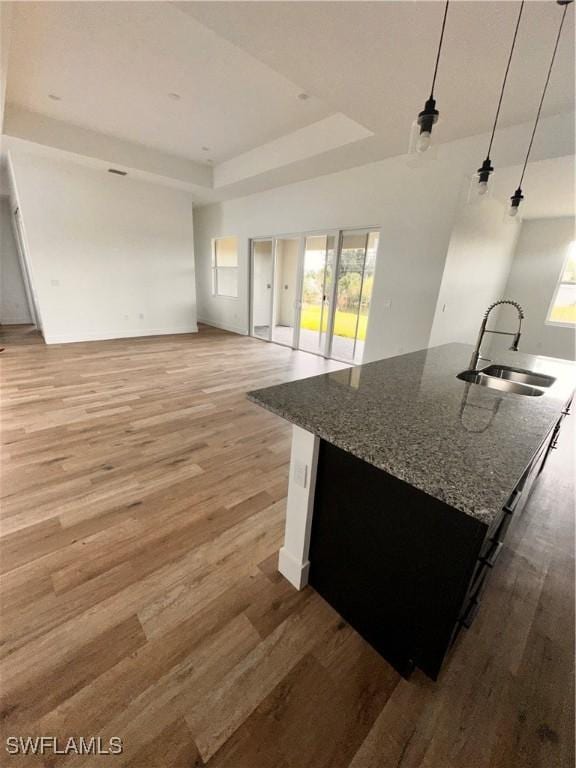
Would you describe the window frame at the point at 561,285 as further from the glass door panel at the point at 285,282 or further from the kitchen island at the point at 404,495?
the kitchen island at the point at 404,495

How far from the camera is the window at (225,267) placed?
7289 mm

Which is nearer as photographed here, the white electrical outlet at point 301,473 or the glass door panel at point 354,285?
the white electrical outlet at point 301,473

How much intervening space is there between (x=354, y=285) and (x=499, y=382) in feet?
11.4

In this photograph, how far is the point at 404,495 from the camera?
1.01 m

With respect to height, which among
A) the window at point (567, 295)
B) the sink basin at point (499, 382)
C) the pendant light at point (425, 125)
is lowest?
the sink basin at point (499, 382)

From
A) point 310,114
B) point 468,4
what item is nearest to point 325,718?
point 468,4

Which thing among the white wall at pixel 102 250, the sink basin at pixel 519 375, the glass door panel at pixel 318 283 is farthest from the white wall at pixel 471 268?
the white wall at pixel 102 250

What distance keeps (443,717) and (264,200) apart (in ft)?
23.2

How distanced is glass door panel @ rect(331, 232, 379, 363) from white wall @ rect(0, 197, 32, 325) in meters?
7.35

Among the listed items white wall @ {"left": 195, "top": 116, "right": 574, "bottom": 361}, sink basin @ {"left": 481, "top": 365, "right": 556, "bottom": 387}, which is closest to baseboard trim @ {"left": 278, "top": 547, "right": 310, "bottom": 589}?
sink basin @ {"left": 481, "top": 365, "right": 556, "bottom": 387}

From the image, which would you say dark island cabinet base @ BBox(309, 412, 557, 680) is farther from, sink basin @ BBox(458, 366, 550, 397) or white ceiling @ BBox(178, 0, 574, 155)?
white ceiling @ BBox(178, 0, 574, 155)

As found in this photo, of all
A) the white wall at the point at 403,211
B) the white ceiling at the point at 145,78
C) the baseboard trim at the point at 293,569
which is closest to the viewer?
the baseboard trim at the point at 293,569

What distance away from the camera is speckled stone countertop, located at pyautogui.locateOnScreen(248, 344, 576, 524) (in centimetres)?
81

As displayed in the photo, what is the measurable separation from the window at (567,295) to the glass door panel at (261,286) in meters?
5.83
